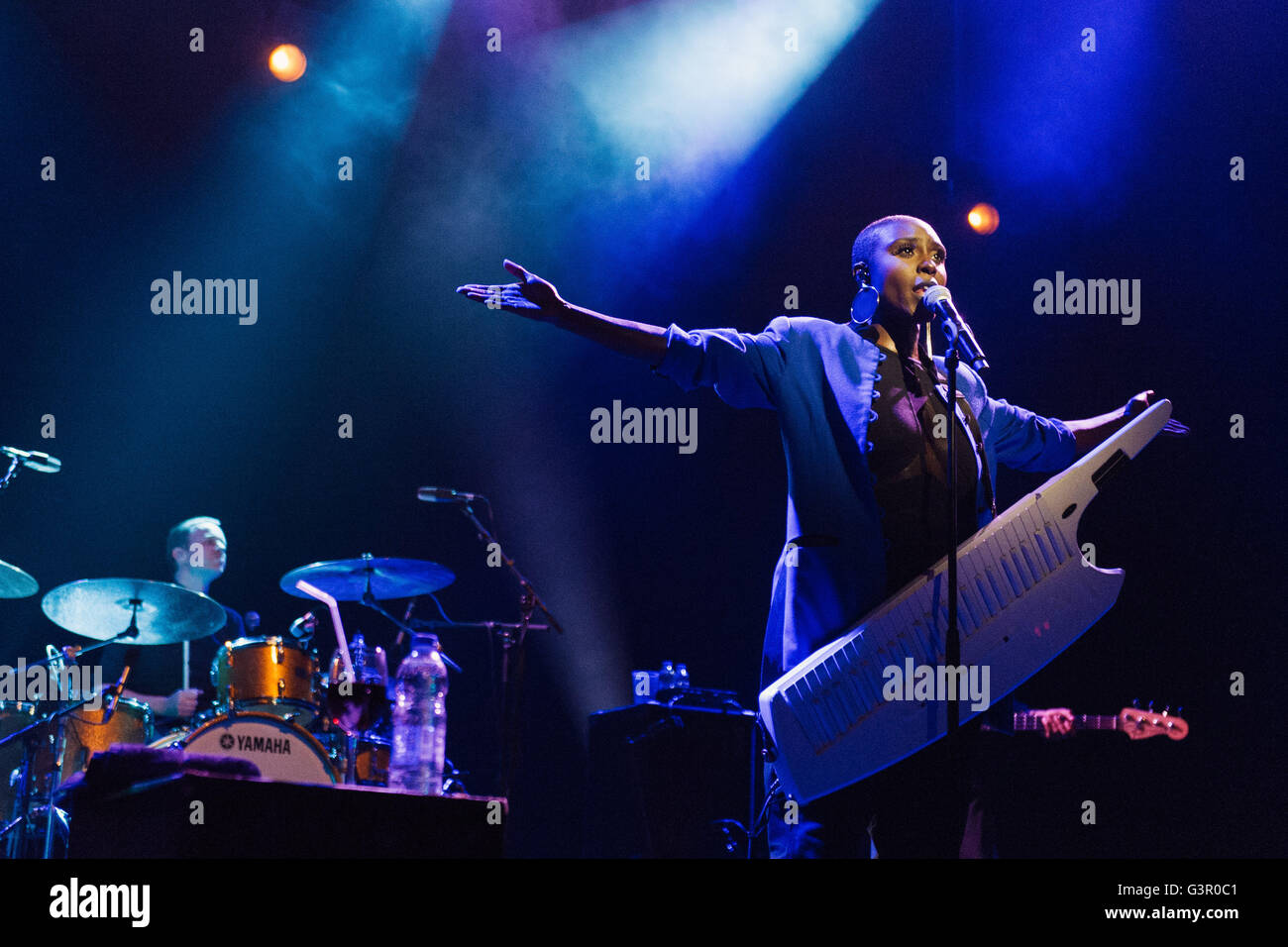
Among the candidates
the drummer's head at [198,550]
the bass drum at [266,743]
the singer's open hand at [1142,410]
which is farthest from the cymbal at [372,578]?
the singer's open hand at [1142,410]

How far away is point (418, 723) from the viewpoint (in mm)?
3260

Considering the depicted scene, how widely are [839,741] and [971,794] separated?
1.34 feet

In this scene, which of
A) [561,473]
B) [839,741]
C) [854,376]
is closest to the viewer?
[839,741]

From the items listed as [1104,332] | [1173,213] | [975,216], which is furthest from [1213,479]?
[975,216]

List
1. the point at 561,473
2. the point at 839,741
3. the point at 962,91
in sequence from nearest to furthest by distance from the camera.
A: the point at 839,741 → the point at 962,91 → the point at 561,473

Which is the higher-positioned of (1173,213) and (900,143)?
(900,143)

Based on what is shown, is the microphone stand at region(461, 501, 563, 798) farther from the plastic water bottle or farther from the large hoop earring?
the large hoop earring

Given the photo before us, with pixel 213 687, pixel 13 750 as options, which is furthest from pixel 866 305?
pixel 13 750

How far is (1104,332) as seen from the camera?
209 inches

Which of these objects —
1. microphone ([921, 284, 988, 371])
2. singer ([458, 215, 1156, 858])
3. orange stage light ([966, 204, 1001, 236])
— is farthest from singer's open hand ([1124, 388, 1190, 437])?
orange stage light ([966, 204, 1001, 236])

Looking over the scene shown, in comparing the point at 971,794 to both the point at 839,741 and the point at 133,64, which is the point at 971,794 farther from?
the point at 133,64

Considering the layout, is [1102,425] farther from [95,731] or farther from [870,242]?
[95,731]

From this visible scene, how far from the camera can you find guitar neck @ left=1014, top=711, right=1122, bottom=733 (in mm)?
3516

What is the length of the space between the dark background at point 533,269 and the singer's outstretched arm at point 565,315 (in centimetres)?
274
